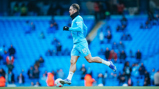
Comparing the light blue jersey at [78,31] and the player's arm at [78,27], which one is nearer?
the player's arm at [78,27]

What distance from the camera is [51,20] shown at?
2550 cm

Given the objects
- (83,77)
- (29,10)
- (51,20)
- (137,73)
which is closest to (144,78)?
(137,73)

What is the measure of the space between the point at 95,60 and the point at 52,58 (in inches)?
533

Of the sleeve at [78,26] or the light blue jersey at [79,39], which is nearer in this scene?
the sleeve at [78,26]

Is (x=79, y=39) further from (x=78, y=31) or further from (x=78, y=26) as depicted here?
(x=78, y=26)

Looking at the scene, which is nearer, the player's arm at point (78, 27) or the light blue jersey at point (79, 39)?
the player's arm at point (78, 27)

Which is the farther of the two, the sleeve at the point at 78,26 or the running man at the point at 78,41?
the running man at the point at 78,41

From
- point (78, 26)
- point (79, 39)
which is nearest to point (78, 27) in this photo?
point (78, 26)

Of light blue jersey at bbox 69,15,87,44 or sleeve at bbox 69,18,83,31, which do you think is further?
light blue jersey at bbox 69,15,87,44

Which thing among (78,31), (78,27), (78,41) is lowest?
(78,41)

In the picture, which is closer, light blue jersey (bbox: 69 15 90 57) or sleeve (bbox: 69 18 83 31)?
sleeve (bbox: 69 18 83 31)

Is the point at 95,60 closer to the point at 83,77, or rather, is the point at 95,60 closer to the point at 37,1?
the point at 83,77

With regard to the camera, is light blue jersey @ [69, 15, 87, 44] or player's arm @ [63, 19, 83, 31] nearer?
player's arm @ [63, 19, 83, 31]

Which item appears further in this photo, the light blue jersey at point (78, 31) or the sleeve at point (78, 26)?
the light blue jersey at point (78, 31)
